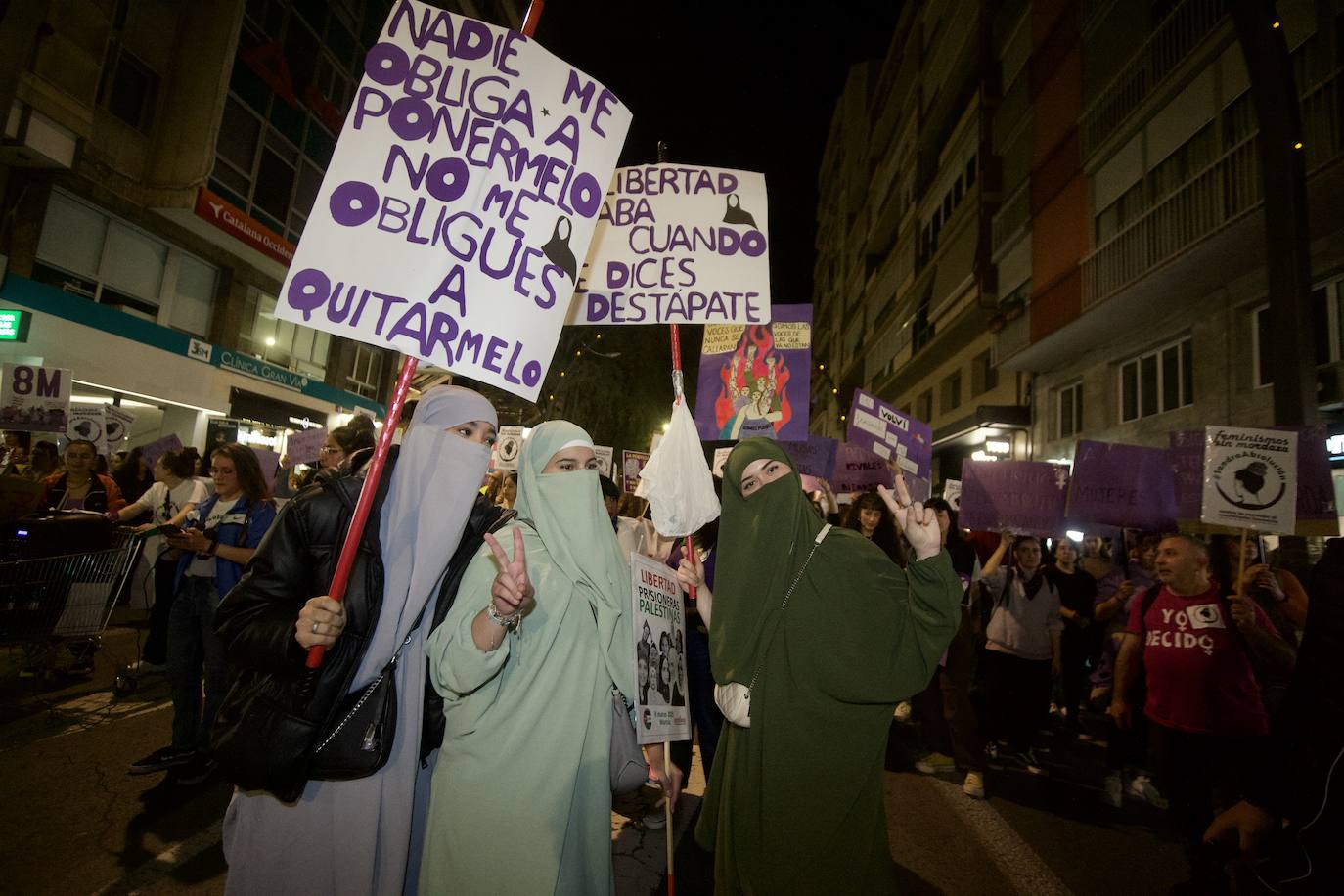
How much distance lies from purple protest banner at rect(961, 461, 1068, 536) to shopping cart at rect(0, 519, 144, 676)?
750 cm

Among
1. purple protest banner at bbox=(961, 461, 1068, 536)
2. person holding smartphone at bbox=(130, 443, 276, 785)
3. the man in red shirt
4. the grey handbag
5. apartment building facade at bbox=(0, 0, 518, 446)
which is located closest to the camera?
the grey handbag

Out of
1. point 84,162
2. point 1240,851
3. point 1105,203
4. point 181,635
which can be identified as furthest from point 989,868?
point 84,162

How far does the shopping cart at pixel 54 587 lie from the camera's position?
4535 mm

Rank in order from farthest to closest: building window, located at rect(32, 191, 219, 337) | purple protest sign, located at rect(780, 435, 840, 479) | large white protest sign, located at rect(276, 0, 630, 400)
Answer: building window, located at rect(32, 191, 219, 337) < purple protest sign, located at rect(780, 435, 840, 479) < large white protest sign, located at rect(276, 0, 630, 400)

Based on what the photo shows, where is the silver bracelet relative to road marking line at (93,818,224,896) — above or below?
above

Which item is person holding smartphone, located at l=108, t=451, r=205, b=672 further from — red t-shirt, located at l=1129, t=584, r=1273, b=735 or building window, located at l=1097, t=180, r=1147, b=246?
building window, located at l=1097, t=180, r=1147, b=246

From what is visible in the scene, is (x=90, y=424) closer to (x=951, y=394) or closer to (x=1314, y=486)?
(x=1314, y=486)

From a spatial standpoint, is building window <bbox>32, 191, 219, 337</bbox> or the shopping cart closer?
the shopping cart

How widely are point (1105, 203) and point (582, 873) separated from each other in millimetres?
15769

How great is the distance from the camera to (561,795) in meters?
1.94

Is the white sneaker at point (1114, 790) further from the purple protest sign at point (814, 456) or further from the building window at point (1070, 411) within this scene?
the building window at point (1070, 411)

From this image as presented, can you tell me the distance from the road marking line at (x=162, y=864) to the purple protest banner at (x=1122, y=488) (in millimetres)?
6956

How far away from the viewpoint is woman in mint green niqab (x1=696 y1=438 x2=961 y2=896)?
7.32 feet

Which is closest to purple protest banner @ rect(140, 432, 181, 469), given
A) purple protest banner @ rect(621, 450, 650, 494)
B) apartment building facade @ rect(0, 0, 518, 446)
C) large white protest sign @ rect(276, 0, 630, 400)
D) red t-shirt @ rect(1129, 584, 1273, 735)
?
apartment building facade @ rect(0, 0, 518, 446)
